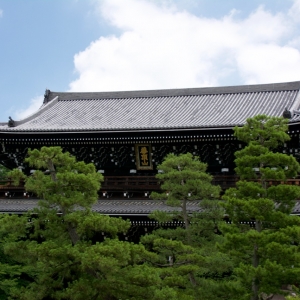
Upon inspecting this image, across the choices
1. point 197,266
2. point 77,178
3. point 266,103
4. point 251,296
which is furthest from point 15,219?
point 266,103

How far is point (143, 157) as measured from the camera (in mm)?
17500

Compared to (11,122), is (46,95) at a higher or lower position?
higher

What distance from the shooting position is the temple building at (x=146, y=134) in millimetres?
16578

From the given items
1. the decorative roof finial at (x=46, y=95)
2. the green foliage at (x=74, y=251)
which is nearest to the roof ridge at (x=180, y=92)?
the decorative roof finial at (x=46, y=95)

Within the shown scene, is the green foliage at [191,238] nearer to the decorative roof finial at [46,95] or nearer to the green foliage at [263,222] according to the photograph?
the green foliage at [263,222]

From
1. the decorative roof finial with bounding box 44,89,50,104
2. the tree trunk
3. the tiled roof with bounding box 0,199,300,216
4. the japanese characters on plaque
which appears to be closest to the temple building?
the japanese characters on plaque

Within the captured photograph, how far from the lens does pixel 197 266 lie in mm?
11391

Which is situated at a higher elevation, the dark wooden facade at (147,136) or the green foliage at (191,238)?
the dark wooden facade at (147,136)

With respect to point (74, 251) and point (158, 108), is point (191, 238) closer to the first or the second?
point (74, 251)

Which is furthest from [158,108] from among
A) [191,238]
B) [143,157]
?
[191,238]

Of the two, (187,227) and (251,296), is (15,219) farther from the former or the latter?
(251,296)

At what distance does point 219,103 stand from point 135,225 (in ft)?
27.5

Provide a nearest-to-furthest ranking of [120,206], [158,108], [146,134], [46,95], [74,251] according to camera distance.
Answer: [74,251]
[120,206]
[146,134]
[158,108]
[46,95]

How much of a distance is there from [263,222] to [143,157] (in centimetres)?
710
